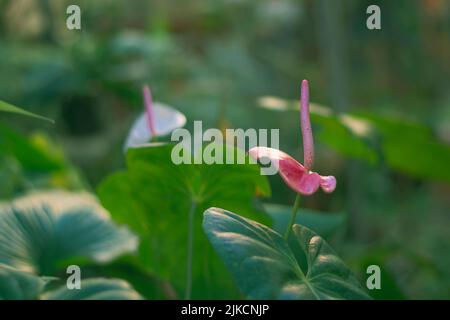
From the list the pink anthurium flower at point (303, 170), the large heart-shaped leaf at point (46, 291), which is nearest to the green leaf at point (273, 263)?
the pink anthurium flower at point (303, 170)

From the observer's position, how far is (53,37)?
103 inches

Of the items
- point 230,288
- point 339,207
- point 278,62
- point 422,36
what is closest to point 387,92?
point 422,36

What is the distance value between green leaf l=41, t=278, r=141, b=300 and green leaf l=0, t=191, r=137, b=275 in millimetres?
67

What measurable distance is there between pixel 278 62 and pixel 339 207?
2.94ft

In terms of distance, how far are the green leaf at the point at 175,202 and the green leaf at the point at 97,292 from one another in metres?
0.08

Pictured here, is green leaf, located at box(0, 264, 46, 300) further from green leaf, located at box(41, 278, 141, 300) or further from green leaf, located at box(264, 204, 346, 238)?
green leaf, located at box(264, 204, 346, 238)

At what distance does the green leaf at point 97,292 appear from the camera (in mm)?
457

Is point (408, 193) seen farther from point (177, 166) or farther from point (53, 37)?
point (177, 166)

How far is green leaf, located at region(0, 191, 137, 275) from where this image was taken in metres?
0.54

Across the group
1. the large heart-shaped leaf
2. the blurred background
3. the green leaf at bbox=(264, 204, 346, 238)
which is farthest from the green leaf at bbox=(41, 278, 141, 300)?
the blurred background

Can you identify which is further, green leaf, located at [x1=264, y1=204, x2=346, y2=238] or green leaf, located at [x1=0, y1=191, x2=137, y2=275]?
green leaf, located at [x1=264, y1=204, x2=346, y2=238]

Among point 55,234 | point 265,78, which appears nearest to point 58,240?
point 55,234

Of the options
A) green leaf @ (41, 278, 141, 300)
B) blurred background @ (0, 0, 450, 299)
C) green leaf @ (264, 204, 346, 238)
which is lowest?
green leaf @ (41, 278, 141, 300)

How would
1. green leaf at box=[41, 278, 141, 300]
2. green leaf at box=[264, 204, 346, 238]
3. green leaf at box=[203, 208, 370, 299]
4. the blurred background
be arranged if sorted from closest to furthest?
green leaf at box=[203, 208, 370, 299] < green leaf at box=[41, 278, 141, 300] < green leaf at box=[264, 204, 346, 238] < the blurred background
